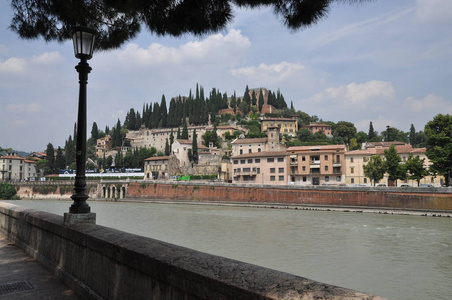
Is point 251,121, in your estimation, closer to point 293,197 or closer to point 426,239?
point 293,197

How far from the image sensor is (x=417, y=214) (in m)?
34.8

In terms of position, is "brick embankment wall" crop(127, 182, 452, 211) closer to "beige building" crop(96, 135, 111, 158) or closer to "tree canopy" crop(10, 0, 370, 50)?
"tree canopy" crop(10, 0, 370, 50)

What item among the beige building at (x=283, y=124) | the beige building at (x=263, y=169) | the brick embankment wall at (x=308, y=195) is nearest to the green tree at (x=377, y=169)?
the brick embankment wall at (x=308, y=195)

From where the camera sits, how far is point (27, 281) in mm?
5297

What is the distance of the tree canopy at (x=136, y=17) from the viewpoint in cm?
490

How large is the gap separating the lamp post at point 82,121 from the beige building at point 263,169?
178 ft

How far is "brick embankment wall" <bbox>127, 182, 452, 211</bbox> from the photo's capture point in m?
35.4

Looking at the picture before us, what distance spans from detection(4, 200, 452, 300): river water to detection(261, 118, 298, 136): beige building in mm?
83356

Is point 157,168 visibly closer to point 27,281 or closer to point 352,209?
point 352,209

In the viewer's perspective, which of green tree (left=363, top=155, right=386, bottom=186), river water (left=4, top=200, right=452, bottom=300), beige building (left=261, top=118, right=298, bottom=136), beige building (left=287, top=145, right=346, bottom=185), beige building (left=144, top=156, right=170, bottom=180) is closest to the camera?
river water (left=4, top=200, right=452, bottom=300)

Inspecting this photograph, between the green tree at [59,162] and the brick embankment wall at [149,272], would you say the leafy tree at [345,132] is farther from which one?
the brick embankment wall at [149,272]

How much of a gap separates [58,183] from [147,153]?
2930 centimetres

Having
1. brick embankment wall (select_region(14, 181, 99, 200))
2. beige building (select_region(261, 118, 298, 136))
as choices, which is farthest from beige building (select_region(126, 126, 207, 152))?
brick embankment wall (select_region(14, 181, 99, 200))

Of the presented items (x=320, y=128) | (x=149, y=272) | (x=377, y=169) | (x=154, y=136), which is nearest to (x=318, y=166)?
(x=377, y=169)
